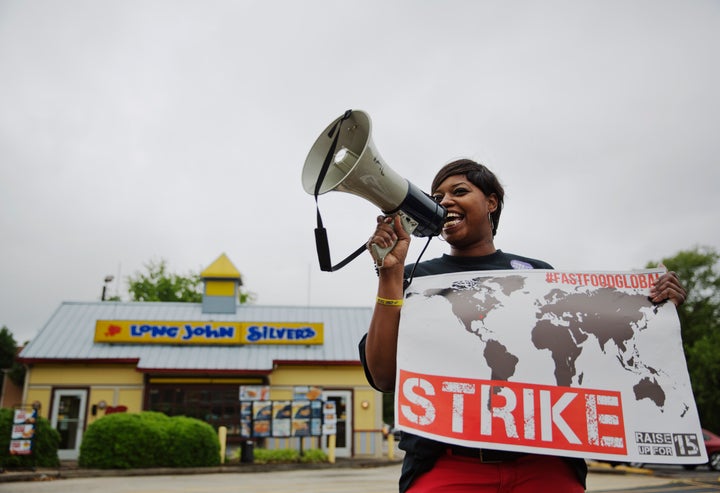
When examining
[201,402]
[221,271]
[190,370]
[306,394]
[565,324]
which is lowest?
[201,402]

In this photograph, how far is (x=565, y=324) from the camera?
2.05m

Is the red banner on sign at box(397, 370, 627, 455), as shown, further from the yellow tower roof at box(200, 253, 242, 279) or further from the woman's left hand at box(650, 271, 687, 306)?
the yellow tower roof at box(200, 253, 242, 279)

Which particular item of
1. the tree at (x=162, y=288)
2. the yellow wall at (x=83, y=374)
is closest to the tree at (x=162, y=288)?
the tree at (x=162, y=288)

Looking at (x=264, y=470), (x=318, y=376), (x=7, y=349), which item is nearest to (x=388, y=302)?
(x=264, y=470)

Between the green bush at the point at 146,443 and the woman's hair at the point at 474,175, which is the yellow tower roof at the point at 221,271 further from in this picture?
the woman's hair at the point at 474,175

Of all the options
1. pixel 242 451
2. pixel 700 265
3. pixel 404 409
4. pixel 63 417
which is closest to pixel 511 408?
pixel 404 409

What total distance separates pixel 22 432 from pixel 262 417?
590 centimetres

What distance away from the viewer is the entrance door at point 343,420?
18641mm

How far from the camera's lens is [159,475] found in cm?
1268

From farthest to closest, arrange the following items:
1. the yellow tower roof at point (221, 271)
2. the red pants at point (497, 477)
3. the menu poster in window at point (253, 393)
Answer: the yellow tower roof at point (221, 271), the menu poster in window at point (253, 393), the red pants at point (497, 477)

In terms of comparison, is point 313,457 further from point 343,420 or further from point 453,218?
point 453,218

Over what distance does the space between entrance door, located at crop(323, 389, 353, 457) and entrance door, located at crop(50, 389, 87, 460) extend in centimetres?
801

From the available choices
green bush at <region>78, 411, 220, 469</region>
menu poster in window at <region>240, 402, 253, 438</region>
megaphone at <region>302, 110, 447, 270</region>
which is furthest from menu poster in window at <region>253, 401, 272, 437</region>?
megaphone at <region>302, 110, 447, 270</region>

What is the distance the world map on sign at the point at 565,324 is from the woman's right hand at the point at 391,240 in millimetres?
206
